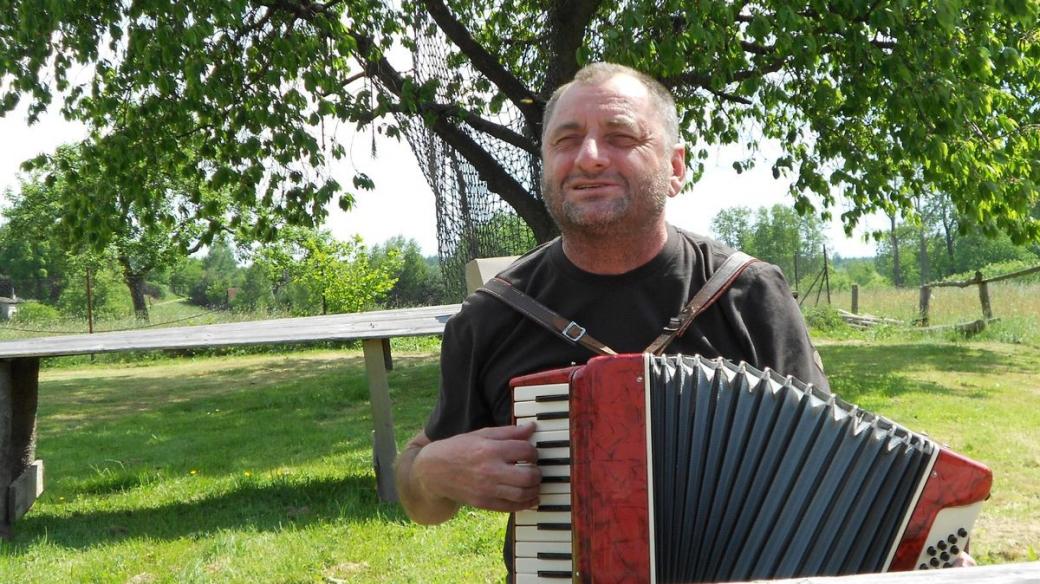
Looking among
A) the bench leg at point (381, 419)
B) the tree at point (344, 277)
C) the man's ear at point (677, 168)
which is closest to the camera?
the man's ear at point (677, 168)

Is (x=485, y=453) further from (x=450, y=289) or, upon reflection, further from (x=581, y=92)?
(x=450, y=289)

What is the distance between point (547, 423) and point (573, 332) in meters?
0.42

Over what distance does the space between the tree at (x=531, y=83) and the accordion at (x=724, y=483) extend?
15.7 feet

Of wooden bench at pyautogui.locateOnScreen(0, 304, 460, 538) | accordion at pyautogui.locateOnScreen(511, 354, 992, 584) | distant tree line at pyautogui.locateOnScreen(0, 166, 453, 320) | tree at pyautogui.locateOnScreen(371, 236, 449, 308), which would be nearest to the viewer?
accordion at pyautogui.locateOnScreen(511, 354, 992, 584)

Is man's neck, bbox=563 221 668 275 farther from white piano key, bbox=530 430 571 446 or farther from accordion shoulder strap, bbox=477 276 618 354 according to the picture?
white piano key, bbox=530 430 571 446

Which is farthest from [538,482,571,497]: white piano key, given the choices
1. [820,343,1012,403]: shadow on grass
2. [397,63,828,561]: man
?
[820,343,1012,403]: shadow on grass

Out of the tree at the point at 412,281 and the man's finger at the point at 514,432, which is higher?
the tree at the point at 412,281

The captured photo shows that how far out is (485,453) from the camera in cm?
165

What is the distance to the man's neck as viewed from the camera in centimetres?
201

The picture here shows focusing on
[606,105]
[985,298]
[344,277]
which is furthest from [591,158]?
[344,277]

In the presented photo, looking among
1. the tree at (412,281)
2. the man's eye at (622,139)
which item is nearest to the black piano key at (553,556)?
the man's eye at (622,139)

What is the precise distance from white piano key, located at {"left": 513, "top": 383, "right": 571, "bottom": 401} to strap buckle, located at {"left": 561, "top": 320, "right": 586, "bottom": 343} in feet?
1.22

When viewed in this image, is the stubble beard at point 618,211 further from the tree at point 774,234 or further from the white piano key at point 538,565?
the tree at point 774,234

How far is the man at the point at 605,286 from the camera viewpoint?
6.42 ft
